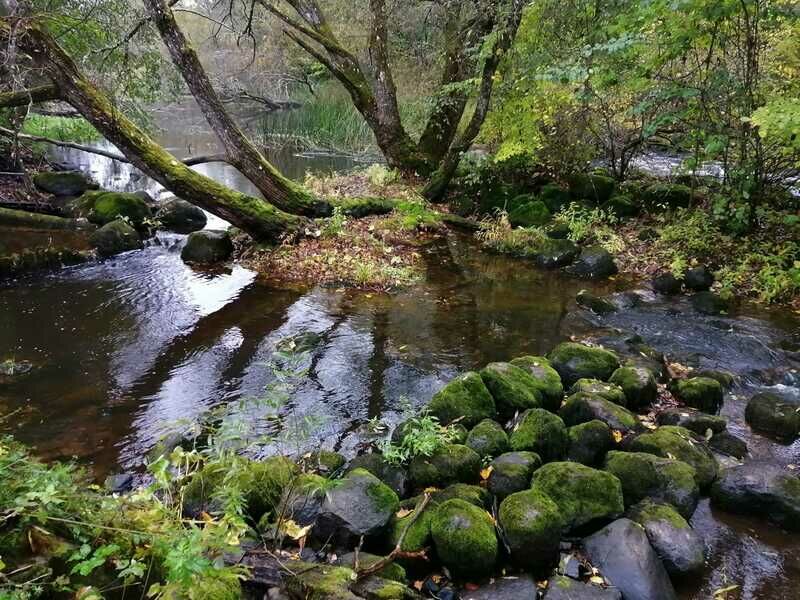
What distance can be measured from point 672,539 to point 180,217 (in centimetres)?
1121

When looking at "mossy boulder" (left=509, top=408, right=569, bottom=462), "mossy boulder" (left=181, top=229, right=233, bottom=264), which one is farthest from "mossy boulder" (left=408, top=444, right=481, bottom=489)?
"mossy boulder" (left=181, top=229, right=233, bottom=264)

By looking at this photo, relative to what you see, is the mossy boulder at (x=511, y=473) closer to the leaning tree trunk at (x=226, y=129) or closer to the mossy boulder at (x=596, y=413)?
the mossy boulder at (x=596, y=413)

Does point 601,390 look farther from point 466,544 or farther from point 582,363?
point 466,544

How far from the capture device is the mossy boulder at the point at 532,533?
337cm

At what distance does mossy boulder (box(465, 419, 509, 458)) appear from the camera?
434 cm

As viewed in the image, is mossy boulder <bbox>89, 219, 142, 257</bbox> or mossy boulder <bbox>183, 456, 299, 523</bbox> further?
mossy boulder <bbox>89, 219, 142, 257</bbox>

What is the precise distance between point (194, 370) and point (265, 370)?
2.56 ft

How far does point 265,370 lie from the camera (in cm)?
621

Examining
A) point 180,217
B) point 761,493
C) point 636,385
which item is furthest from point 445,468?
point 180,217

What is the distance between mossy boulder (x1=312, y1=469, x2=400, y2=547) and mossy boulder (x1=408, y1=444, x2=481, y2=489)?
0.48 m

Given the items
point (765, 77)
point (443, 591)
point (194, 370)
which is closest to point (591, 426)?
point (443, 591)

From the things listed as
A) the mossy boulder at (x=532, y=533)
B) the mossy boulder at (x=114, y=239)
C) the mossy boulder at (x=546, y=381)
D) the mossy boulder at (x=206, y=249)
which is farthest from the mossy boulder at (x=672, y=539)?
the mossy boulder at (x=114, y=239)

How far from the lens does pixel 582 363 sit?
5723 mm

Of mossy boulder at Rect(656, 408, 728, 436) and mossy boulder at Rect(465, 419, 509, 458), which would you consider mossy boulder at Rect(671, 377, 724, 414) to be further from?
mossy boulder at Rect(465, 419, 509, 458)
